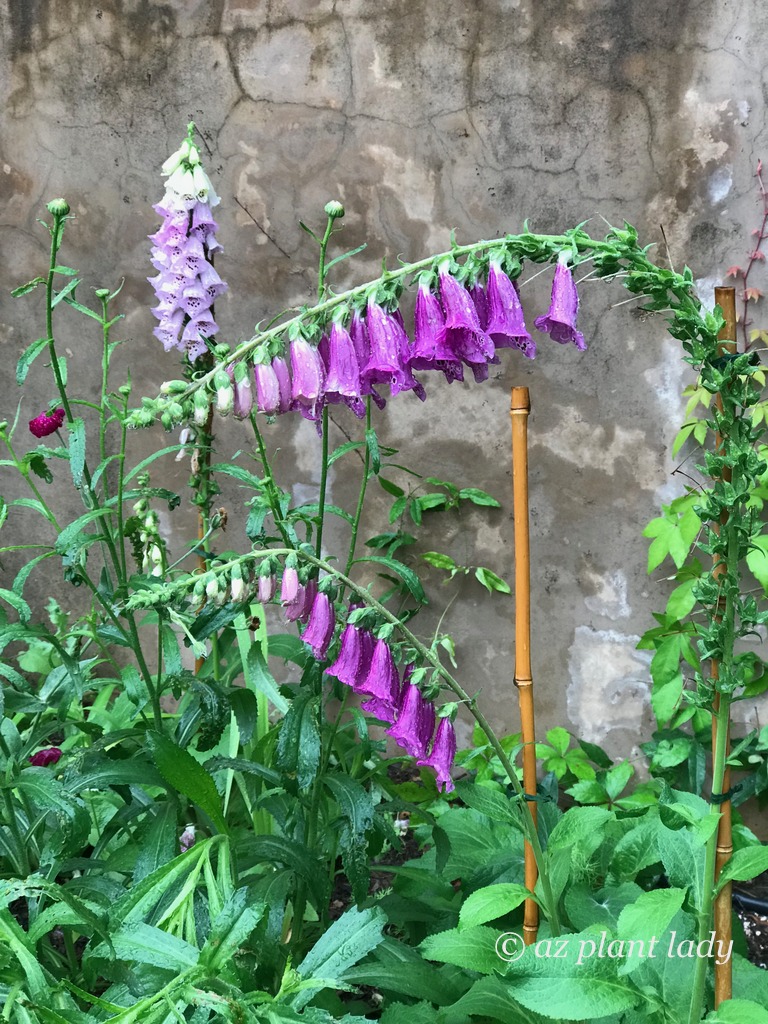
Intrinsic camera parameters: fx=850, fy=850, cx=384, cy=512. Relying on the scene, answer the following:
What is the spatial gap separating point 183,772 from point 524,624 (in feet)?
1.93

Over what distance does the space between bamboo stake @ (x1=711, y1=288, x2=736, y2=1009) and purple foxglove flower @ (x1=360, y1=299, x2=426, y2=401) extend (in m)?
0.41

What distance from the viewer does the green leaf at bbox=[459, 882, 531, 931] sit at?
1.23 metres

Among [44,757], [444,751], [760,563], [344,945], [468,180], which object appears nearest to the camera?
[344,945]

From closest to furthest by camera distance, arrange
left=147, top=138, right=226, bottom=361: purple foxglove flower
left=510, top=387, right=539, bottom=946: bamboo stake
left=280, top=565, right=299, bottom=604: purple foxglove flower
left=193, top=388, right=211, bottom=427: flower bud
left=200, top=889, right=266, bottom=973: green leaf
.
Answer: left=200, top=889, right=266, bottom=973: green leaf
left=193, top=388, right=211, bottom=427: flower bud
left=280, top=565, right=299, bottom=604: purple foxglove flower
left=510, top=387, right=539, bottom=946: bamboo stake
left=147, top=138, right=226, bottom=361: purple foxglove flower

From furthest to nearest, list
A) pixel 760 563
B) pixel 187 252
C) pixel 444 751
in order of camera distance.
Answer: pixel 760 563
pixel 187 252
pixel 444 751

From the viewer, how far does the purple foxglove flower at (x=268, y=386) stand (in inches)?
43.7

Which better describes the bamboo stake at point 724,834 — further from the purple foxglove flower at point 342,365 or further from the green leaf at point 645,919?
the purple foxglove flower at point 342,365

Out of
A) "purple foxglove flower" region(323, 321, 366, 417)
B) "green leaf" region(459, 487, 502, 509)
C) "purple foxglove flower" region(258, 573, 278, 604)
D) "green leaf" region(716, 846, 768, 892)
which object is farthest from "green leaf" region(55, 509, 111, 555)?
"green leaf" region(459, 487, 502, 509)

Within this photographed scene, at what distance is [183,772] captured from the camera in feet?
4.24

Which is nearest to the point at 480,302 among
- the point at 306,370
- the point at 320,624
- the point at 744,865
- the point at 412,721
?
the point at 306,370

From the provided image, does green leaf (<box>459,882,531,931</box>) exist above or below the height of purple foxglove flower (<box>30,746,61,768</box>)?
above

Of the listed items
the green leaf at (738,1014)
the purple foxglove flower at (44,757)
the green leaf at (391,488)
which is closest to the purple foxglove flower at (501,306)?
the green leaf at (738,1014)

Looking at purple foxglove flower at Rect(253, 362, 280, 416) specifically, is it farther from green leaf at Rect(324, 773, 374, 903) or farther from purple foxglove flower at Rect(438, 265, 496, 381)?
green leaf at Rect(324, 773, 374, 903)

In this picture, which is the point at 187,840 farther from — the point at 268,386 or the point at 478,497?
the point at 268,386
